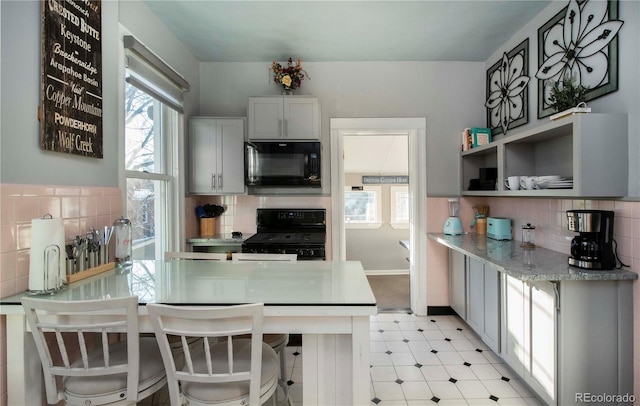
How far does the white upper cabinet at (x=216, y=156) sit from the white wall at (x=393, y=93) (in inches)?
14.5

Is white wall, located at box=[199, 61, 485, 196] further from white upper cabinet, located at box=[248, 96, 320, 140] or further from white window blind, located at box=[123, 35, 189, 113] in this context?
white window blind, located at box=[123, 35, 189, 113]

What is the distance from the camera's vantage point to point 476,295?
8.70 ft

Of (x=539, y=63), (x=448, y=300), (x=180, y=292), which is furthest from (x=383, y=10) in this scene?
(x=448, y=300)

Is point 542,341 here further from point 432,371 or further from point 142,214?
point 142,214

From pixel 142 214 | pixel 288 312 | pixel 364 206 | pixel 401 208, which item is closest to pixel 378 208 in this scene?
pixel 364 206

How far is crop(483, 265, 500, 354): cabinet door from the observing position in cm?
229

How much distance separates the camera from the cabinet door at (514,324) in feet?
6.49

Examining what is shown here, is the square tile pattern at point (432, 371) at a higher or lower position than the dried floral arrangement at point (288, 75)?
lower

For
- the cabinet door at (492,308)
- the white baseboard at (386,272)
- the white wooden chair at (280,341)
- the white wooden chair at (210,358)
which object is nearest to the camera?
the white wooden chair at (210,358)

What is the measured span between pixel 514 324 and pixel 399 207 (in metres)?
3.19

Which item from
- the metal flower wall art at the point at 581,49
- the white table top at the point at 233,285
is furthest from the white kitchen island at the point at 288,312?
the metal flower wall art at the point at 581,49

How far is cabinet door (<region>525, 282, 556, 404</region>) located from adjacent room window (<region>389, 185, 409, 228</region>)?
3.22 meters

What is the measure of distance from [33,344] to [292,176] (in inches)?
83.7

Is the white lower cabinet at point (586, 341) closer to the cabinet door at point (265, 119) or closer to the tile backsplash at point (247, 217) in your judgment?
the tile backsplash at point (247, 217)
